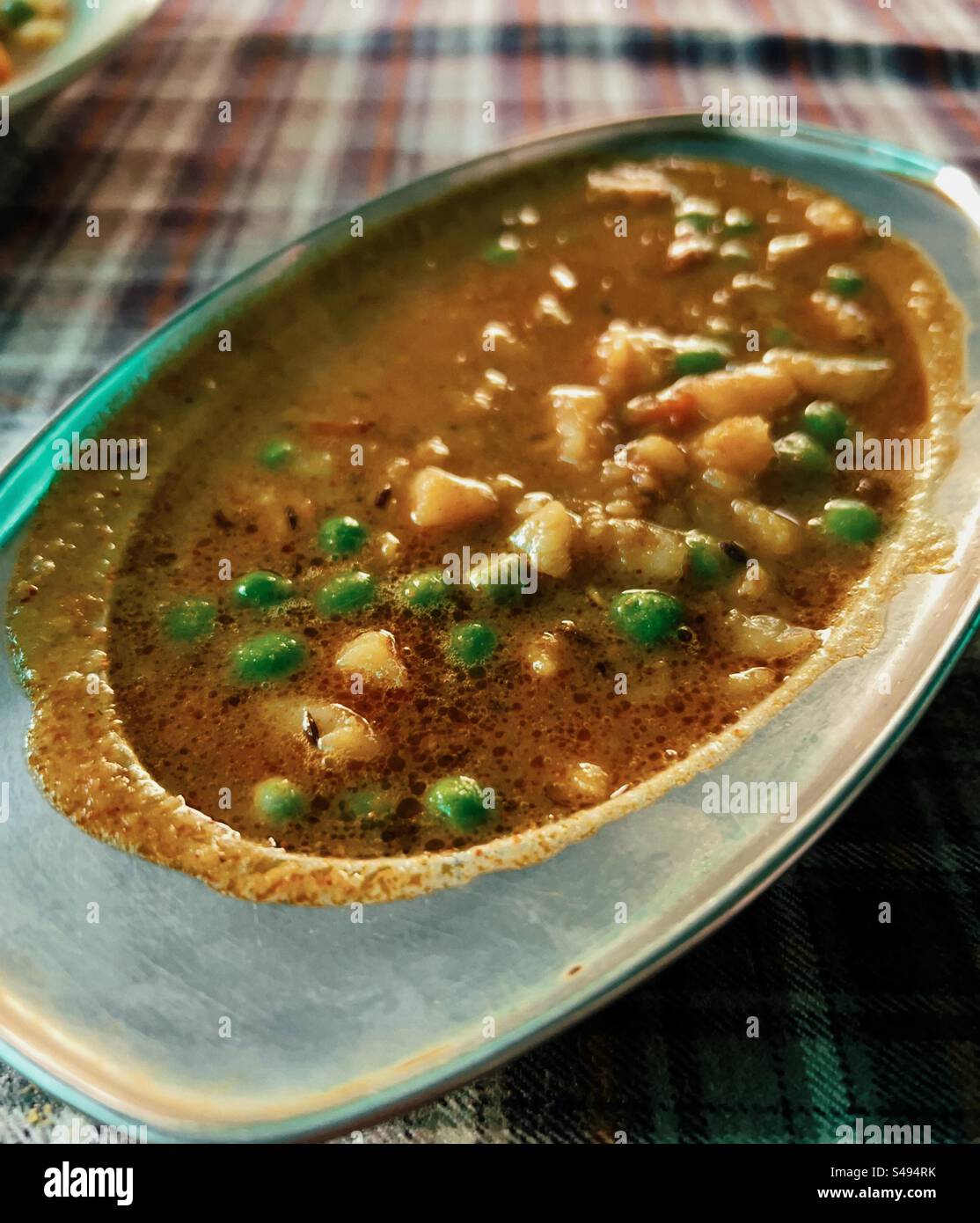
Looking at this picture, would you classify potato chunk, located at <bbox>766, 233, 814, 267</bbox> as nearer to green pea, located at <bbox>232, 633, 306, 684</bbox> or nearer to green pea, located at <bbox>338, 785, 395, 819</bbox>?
green pea, located at <bbox>232, 633, 306, 684</bbox>

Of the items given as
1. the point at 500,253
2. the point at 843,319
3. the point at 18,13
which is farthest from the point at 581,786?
the point at 18,13

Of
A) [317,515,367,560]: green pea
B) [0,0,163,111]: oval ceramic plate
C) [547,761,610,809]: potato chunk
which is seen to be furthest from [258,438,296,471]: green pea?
[0,0,163,111]: oval ceramic plate

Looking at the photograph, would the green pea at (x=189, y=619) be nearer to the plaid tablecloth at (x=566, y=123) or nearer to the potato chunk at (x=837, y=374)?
the plaid tablecloth at (x=566, y=123)

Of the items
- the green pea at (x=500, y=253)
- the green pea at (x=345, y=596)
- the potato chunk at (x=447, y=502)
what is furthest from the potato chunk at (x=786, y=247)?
the green pea at (x=345, y=596)

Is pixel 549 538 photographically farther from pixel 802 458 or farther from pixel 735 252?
pixel 735 252

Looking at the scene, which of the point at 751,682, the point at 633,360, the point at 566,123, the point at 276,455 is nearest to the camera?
the point at 751,682
